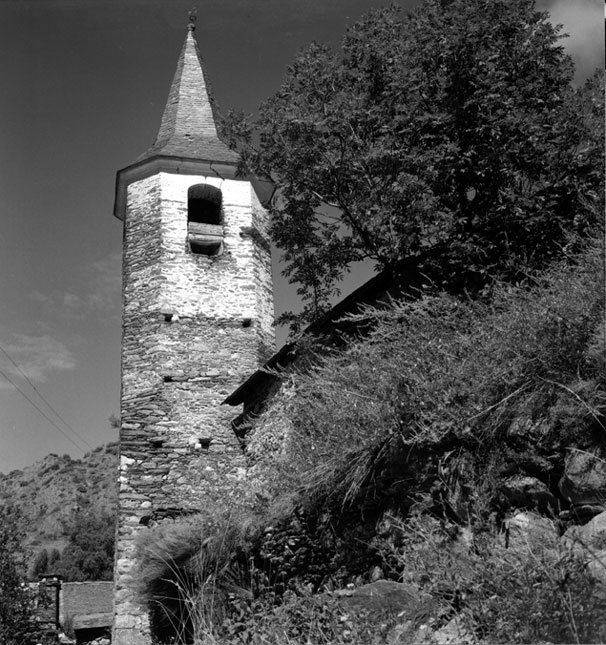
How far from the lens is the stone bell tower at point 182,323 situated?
14.4 m

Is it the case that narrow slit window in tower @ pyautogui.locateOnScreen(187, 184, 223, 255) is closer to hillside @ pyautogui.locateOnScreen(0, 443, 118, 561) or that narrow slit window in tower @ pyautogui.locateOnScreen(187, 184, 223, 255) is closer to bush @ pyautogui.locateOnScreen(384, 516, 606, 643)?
bush @ pyautogui.locateOnScreen(384, 516, 606, 643)

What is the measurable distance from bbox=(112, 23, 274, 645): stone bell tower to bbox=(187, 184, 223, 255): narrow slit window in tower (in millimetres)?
30

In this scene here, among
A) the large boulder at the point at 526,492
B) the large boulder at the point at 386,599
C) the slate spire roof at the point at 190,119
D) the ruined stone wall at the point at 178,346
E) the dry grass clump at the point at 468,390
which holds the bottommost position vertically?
the large boulder at the point at 386,599

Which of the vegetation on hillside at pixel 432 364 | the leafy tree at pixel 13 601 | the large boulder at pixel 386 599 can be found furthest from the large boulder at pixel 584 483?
the leafy tree at pixel 13 601

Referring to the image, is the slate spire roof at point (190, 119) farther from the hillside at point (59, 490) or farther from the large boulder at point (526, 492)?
the hillside at point (59, 490)

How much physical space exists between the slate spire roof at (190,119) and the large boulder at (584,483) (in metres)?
14.6

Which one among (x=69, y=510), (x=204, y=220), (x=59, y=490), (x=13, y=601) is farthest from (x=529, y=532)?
(x=59, y=490)

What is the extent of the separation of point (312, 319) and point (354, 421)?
241 inches

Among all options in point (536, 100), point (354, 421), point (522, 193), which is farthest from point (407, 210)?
point (354, 421)

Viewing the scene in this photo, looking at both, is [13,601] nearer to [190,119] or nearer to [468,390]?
[468,390]

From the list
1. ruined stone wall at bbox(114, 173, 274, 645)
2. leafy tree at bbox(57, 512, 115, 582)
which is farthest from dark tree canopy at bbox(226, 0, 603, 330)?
leafy tree at bbox(57, 512, 115, 582)

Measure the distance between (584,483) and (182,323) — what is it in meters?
11.8

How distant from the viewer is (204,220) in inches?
753

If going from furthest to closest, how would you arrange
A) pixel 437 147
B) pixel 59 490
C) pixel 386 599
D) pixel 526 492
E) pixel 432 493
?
pixel 59 490, pixel 437 147, pixel 432 493, pixel 526 492, pixel 386 599
